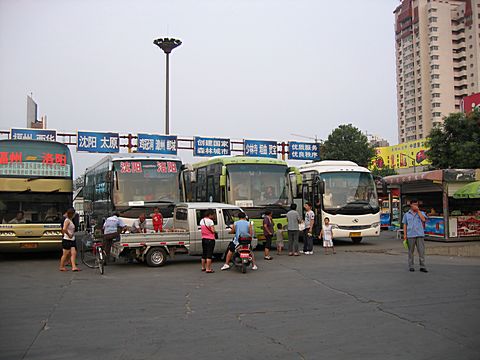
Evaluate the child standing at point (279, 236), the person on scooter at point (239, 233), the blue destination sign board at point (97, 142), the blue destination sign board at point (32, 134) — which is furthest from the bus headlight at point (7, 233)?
the blue destination sign board at point (97, 142)

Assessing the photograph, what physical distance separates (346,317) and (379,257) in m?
8.93

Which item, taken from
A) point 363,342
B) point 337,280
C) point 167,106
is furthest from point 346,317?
point 167,106

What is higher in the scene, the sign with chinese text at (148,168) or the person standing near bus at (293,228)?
the sign with chinese text at (148,168)

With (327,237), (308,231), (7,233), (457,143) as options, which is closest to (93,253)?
(7,233)

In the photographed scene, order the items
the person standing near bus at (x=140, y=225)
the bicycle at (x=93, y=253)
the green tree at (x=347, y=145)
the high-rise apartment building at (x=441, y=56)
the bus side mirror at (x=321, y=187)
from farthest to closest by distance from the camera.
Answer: the high-rise apartment building at (x=441, y=56) → the green tree at (x=347, y=145) → the bus side mirror at (x=321, y=187) → the person standing near bus at (x=140, y=225) → the bicycle at (x=93, y=253)

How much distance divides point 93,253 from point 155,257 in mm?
1798

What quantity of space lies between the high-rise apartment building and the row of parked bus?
8851 cm

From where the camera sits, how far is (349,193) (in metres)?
20.2

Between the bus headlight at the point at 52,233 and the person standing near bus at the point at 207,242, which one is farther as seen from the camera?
the bus headlight at the point at 52,233

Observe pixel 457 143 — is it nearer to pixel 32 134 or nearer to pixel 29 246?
pixel 29 246

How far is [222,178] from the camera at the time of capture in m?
18.4

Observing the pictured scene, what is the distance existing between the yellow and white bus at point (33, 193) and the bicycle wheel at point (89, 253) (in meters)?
0.99

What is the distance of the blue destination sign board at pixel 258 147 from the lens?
111 feet

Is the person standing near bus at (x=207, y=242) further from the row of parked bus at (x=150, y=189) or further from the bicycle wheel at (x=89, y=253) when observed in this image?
the bicycle wheel at (x=89, y=253)
